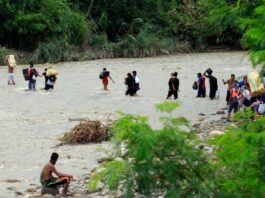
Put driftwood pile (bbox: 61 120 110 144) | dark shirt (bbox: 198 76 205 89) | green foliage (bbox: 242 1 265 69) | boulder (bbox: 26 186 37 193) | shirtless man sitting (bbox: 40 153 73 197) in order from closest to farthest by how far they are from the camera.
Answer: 1. green foliage (bbox: 242 1 265 69)
2. shirtless man sitting (bbox: 40 153 73 197)
3. boulder (bbox: 26 186 37 193)
4. driftwood pile (bbox: 61 120 110 144)
5. dark shirt (bbox: 198 76 205 89)

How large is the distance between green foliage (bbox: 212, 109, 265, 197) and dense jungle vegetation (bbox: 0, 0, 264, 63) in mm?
32213

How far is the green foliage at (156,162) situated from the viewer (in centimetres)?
678

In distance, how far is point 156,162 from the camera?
688 cm

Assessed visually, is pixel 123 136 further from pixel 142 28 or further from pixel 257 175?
pixel 142 28

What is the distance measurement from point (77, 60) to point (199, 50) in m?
12.2

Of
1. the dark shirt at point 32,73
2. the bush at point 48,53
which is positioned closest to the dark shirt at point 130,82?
the dark shirt at point 32,73

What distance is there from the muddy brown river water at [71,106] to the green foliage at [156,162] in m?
1.53

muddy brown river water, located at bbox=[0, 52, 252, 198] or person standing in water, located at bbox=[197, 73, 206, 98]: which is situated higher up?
person standing in water, located at bbox=[197, 73, 206, 98]

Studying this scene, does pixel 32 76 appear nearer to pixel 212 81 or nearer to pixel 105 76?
pixel 105 76

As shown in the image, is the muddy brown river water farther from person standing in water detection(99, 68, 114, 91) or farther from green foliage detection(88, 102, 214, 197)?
green foliage detection(88, 102, 214, 197)

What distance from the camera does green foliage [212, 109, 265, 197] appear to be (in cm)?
661

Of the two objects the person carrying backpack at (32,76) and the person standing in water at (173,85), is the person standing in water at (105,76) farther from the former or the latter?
the person standing in water at (173,85)

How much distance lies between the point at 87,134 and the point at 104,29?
3659cm

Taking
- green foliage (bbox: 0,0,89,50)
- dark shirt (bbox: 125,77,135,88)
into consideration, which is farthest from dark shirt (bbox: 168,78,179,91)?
green foliage (bbox: 0,0,89,50)
